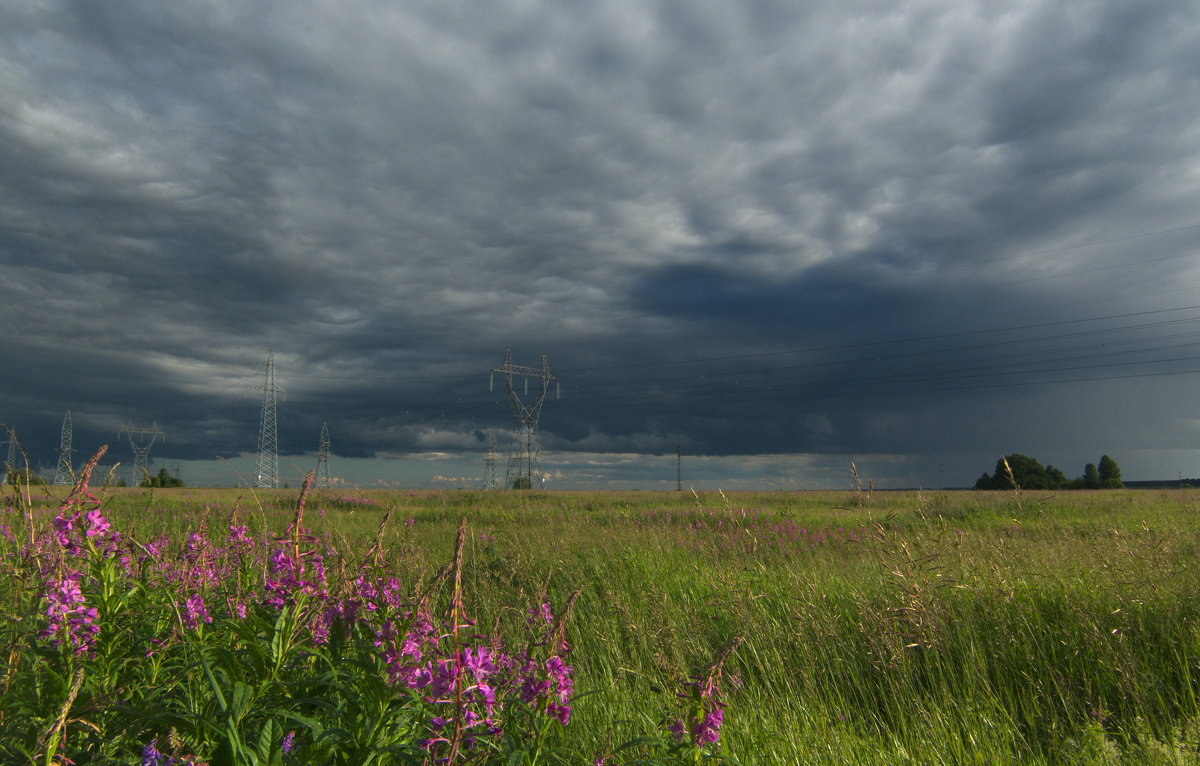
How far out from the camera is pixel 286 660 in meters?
2.50

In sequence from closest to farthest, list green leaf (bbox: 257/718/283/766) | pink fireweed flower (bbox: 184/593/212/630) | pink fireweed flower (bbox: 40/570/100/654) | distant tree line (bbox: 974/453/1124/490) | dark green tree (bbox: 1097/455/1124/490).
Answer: green leaf (bbox: 257/718/283/766) → pink fireweed flower (bbox: 40/570/100/654) → pink fireweed flower (bbox: 184/593/212/630) → distant tree line (bbox: 974/453/1124/490) → dark green tree (bbox: 1097/455/1124/490)

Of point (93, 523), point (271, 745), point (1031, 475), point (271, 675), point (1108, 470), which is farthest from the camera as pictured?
point (1108, 470)

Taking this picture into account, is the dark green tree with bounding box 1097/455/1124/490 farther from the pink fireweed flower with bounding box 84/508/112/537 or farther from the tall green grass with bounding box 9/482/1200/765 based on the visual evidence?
the pink fireweed flower with bounding box 84/508/112/537

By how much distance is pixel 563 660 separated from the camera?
13.2ft

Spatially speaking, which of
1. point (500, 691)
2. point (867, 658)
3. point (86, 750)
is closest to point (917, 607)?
point (867, 658)

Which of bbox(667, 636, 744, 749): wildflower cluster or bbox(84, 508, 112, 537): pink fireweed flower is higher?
bbox(84, 508, 112, 537): pink fireweed flower

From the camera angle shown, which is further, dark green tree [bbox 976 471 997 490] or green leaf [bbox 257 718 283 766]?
dark green tree [bbox 976 471 997 490]

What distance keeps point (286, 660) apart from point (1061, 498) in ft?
90.5

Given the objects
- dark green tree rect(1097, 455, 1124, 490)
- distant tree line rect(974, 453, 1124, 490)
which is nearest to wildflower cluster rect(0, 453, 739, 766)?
distant tree line rect(974, 453, 1124, 490)

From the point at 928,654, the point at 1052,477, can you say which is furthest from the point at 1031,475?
the point at 928,654

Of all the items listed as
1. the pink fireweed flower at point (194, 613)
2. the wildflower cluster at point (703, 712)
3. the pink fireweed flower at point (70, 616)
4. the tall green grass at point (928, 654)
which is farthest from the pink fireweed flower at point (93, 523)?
the wildflower cluster at point (703, 712)

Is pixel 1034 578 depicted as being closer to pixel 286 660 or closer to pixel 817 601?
pixel 817 601

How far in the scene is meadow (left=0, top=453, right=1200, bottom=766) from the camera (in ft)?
7.06

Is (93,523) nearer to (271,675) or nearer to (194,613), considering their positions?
(194,613)
